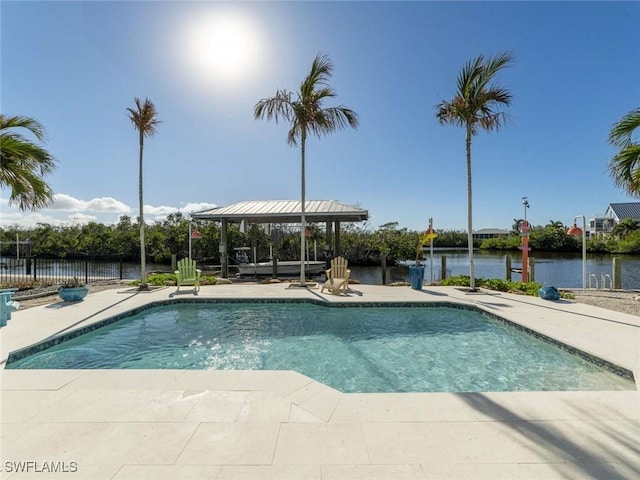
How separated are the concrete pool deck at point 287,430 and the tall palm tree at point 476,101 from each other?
6.63 metres

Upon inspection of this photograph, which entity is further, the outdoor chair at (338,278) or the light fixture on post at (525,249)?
the light fixture on post at (525,249)

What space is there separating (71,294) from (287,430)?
7.45m

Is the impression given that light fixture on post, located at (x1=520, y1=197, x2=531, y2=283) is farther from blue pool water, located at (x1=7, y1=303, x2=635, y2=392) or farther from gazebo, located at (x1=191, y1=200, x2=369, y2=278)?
gazebo, located at (x1=191, y1=200, x2=369, y2=278)

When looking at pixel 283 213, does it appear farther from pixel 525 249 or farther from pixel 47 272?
pixel 47 272

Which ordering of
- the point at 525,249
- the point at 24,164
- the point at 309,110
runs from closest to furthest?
the point at 24,164 → the point at 309,110 → the point at 525,249

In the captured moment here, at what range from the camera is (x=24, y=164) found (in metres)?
6.69

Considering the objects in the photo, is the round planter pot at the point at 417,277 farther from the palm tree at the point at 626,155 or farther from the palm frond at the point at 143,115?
the palm frond at the point at 143,115

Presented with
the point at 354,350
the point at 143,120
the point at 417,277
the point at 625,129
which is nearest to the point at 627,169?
the point at 625,129

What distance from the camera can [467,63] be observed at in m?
8.35

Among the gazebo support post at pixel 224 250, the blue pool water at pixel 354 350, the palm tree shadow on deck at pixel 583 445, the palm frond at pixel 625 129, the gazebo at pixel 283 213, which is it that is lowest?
the blue pool water at pixel 354 350

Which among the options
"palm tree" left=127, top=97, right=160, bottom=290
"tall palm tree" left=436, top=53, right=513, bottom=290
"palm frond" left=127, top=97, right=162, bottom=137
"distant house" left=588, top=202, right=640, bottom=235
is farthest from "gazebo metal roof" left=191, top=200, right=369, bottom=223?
"distant house" left=588, top=202, right=640, bottom=235

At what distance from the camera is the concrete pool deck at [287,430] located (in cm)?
185

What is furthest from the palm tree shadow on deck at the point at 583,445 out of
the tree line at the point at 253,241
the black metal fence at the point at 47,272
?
the black metal fence at the point at 47,272

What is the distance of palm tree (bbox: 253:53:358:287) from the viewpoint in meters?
9.05
